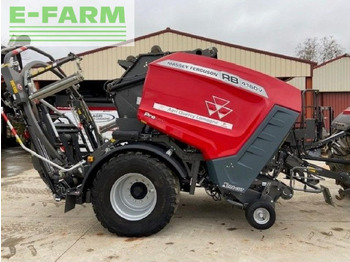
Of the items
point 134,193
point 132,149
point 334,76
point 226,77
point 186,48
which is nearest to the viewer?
point 226,77

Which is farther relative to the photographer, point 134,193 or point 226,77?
point 134,193

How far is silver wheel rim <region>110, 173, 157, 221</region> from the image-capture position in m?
4.21

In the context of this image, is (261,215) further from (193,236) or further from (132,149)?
(132,149)

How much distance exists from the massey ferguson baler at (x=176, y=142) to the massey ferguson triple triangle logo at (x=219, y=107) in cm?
1

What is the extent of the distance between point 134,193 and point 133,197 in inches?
2.2

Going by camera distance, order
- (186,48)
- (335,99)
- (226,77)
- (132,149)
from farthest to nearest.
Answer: (335,99) → (186,48) → (132,149) → (226,77)

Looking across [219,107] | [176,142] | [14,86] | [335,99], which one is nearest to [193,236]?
[176,142]

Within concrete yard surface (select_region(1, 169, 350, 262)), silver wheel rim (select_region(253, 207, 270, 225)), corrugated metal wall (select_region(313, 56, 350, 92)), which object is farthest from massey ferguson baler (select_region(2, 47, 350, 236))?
corrugated metal wall (select_region(313, 56, 350, 92))

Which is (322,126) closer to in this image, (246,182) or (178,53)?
(246,182)

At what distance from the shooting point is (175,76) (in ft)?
13.4

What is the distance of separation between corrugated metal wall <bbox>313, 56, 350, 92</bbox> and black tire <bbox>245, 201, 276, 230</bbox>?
19.6 m

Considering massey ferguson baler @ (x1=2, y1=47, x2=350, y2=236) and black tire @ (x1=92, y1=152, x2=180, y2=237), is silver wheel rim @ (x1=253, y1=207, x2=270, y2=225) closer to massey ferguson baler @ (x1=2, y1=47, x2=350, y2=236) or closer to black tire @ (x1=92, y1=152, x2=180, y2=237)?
massey ferguson baler @ (x1=2, y1=47, x2=350, y2=236)

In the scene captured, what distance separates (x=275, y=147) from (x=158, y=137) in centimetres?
125

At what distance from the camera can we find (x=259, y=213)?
13.3 feet
